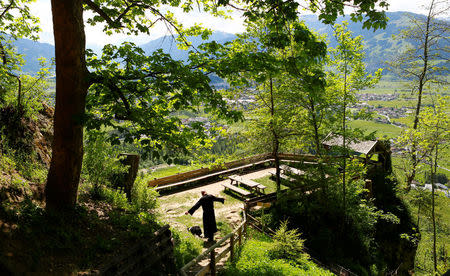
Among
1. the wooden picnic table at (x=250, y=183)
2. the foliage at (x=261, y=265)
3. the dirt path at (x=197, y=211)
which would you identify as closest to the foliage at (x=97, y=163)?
the dirt path at (x=197, y=211)

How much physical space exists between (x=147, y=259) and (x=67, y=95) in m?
3.48

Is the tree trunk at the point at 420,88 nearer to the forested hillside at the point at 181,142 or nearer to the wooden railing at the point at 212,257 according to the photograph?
the forested hillside at the point at 181,142

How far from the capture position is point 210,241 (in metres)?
8.84

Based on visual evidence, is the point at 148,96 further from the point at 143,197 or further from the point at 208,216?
the point at 208,216

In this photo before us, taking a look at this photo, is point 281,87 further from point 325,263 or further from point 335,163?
point 325,263

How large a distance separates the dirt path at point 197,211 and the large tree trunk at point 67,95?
15.6ft

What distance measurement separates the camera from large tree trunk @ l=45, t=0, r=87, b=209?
4207 millimetres

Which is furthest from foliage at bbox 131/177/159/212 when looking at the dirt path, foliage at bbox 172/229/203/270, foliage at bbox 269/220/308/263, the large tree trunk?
foliage at bbox 269/220/308/263

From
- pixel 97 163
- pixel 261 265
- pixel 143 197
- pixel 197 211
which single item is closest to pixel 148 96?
pixel 97 163

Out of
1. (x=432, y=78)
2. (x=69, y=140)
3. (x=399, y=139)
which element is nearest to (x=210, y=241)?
Answer: (x=69, y=140)

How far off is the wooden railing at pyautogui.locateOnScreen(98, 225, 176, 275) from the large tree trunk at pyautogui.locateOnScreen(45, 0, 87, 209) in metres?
1.60

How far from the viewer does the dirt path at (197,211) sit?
10617 mm

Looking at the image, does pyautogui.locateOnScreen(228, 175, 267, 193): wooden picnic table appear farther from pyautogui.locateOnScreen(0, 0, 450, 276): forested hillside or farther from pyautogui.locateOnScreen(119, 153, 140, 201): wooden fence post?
pyautogui.locateOnScreen(119, 153, 140, 201): wooden fence post

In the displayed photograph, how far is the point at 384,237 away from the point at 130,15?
58.6ft
